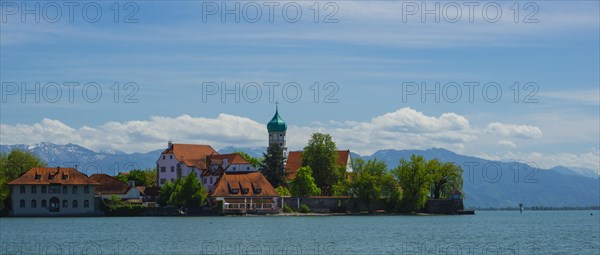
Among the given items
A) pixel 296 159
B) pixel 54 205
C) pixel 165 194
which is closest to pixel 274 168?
pixel 165 194

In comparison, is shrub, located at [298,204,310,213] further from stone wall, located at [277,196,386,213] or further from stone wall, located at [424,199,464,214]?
stone wall, located at [424,199,464,214]

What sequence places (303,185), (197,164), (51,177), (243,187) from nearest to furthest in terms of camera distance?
(243,187), (51,177), (303,185), (197,164)

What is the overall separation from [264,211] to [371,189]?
41.7ft

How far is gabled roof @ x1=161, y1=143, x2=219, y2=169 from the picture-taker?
12544cm

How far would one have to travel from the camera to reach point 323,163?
392 feet

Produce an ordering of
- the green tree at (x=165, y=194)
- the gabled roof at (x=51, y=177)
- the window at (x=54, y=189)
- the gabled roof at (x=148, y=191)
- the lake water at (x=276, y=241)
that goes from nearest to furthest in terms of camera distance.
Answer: the lake water at (x=276, y=241)
the green tree at (x=165, y=194)
the gabled roof at (x=51, y=177)
the window at (x=54, y=189)
the gabled roof at (x=148, y=191)

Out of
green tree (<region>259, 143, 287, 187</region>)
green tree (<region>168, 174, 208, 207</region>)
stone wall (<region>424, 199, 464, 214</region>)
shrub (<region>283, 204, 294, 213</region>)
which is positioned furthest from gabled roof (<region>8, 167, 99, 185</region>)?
stone wall (<region>424, 199, 464, 214</region>)

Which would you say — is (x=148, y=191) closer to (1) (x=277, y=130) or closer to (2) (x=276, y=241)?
(1) (x=277, y=130)

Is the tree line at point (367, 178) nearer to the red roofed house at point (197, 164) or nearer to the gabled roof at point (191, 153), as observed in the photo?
the red roofed house at point (197, 164)

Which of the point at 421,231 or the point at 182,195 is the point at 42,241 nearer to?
the point at 421,231

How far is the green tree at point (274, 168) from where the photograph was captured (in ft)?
387

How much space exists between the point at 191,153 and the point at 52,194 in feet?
80.8

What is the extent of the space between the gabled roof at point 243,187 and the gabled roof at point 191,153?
55.9 ft

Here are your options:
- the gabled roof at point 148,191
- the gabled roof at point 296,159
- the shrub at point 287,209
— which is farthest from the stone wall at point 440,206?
the gabled roof at point 148,191
